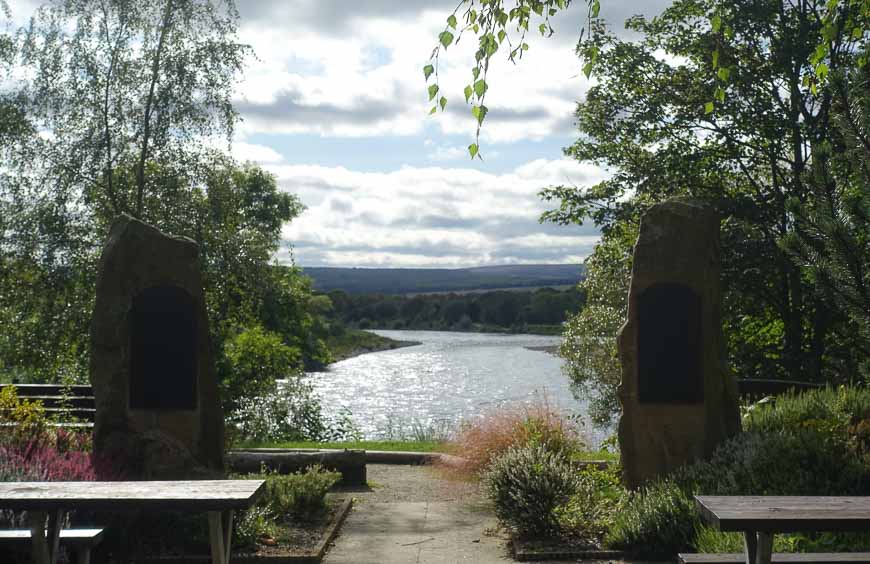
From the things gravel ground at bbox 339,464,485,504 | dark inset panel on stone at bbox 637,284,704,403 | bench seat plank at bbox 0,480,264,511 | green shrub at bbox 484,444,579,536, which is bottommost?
gravel ground at bbox 339,464,485,504

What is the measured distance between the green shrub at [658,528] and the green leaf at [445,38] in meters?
4.01

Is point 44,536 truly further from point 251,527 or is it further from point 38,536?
point 251,527

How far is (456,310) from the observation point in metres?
57.0

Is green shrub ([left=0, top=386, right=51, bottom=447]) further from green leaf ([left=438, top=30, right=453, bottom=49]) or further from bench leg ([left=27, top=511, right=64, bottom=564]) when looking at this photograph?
green leaf ([left=438, top=30, right=453, bottom=49])

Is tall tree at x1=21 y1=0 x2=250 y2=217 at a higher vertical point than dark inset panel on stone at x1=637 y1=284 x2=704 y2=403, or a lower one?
higher

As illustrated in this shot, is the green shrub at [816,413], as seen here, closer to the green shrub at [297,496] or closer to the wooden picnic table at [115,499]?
the green shrub at [297,496]

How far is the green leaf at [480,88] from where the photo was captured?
18.5 ft

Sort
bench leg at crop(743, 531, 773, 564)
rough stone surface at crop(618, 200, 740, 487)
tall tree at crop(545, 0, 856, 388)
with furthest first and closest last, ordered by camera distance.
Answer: tall tree at crop(545, 0, 856, 388) < rough stone surface at crop(618, 200, 740, 487) < bench leg at crop(743, 531, 773, 564)

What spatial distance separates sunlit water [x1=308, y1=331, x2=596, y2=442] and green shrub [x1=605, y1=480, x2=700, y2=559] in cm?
434

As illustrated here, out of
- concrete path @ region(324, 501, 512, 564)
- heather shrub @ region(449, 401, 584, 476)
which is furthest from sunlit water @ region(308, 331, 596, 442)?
concrete path @ region(324, 501, 512, 564)

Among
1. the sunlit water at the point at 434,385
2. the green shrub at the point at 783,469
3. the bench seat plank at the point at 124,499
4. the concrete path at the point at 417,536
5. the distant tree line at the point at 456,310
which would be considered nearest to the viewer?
the bench seat plank at the point at 124,499

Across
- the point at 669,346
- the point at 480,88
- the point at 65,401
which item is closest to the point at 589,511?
the point at 669,346

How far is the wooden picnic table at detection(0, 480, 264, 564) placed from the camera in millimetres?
4879

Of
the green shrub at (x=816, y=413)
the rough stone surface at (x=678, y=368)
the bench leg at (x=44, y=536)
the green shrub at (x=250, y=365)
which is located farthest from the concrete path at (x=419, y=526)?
the green shrub at (x=250, y=365)
